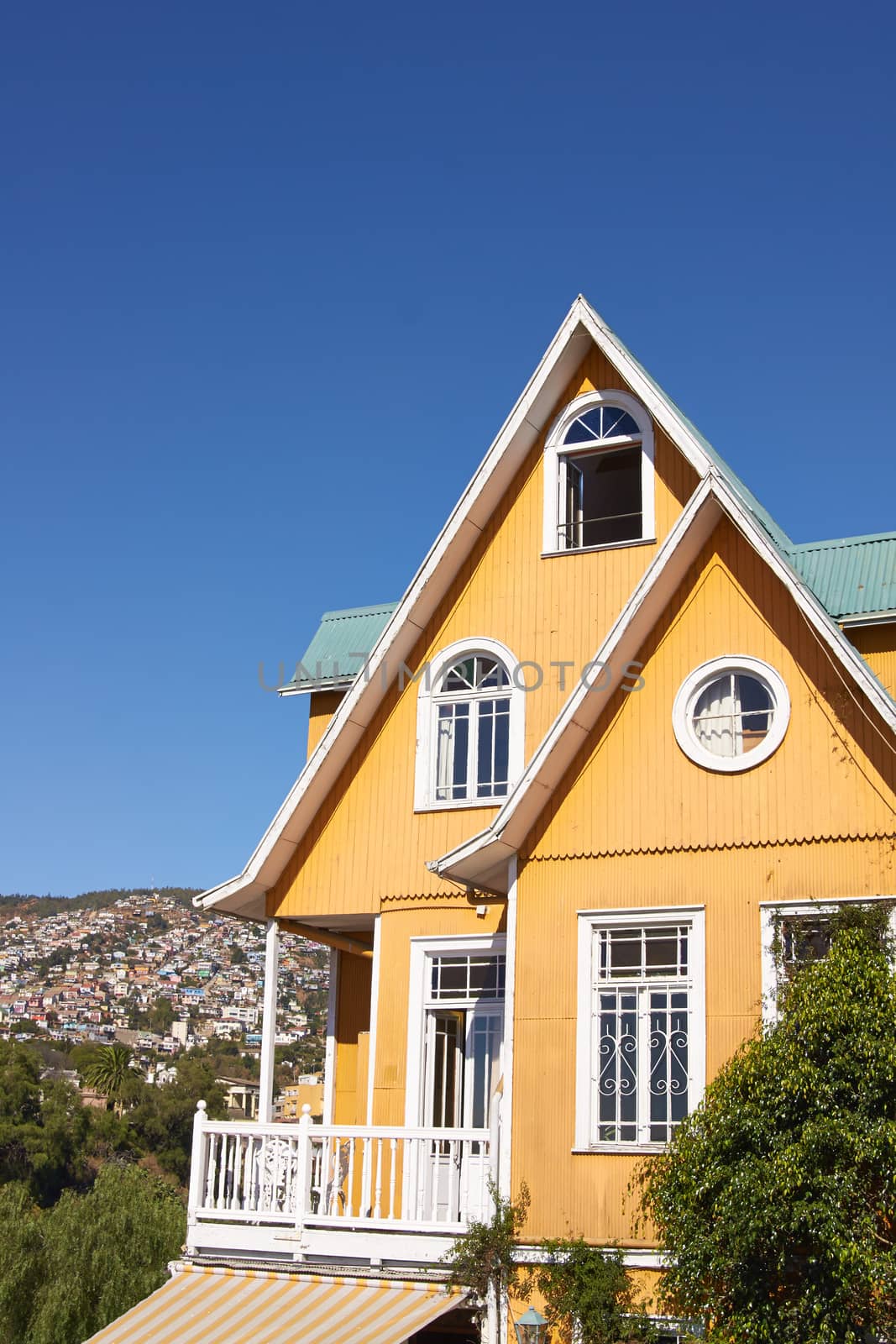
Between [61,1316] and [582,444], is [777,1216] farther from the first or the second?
[61,1316]

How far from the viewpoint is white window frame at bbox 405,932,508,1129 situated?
62.2 ft

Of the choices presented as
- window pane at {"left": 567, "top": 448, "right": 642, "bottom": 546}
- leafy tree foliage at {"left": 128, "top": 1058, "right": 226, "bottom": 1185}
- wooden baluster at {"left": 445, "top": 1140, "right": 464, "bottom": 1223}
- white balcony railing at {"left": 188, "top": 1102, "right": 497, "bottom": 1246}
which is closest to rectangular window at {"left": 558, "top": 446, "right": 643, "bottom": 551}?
window pane at {"left": 567, "top": 448, "right": 642, "bottom": 546}

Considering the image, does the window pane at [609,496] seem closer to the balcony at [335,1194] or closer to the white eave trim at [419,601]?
the white eave trim at [419,601]

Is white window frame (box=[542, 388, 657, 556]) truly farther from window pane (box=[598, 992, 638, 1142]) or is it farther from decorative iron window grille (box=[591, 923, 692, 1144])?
window pane (box=[598, 992, 638, 1142])

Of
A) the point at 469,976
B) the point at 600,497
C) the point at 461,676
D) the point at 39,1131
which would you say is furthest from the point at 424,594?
the point at 39,1131

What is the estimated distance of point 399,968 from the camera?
19.4m

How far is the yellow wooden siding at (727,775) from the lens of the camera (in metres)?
16.0

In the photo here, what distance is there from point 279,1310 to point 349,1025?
582cm

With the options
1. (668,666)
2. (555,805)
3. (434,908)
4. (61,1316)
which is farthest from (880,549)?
(61,1316)

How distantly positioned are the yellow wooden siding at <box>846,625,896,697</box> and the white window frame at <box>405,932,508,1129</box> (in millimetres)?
5320

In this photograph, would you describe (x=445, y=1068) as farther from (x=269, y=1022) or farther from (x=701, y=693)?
(x=701, y=693)

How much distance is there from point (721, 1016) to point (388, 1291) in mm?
4472

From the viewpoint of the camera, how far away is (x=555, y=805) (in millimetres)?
17250

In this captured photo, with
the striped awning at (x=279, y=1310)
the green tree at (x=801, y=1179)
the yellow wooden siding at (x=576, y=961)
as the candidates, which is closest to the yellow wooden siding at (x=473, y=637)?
the yellow wooden siding at (x=576, y=961)
